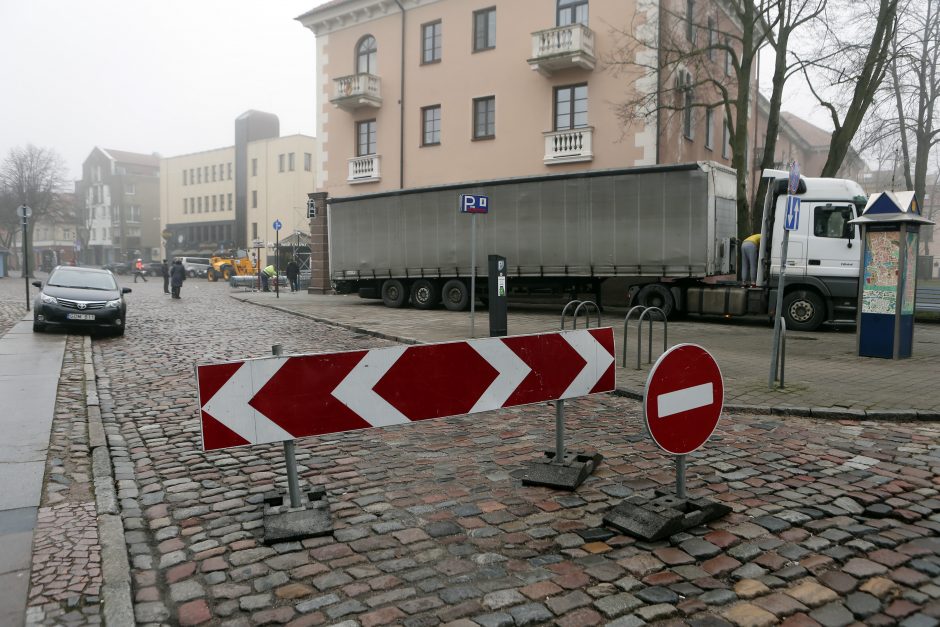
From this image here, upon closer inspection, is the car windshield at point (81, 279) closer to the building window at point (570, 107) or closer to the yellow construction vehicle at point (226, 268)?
the building window at point (570, 107)

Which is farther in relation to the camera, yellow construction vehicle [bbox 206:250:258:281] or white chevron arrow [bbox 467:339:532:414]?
yellow construction vehicle [bbox 206:250:258:281]

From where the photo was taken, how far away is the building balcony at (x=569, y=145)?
23250mm

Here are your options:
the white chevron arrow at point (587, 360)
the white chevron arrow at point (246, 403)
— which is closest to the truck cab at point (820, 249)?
the white chevron arrow at point (587, 360)

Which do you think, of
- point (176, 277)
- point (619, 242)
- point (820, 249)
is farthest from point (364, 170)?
point (820, 249)

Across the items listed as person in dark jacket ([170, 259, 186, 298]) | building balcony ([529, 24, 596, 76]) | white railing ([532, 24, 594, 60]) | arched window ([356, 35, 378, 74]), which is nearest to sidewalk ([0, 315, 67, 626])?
person in dark jacket ([170, 259, 186, 298])

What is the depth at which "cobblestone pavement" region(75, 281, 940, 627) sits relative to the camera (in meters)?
3.35

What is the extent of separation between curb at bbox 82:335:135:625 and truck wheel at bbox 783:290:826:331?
14.0 meters

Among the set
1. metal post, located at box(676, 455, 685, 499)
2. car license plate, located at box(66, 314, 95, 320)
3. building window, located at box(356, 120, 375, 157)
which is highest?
building window, located at box(356, 120, 375, 157)

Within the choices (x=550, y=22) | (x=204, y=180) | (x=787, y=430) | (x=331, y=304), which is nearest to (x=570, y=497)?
(x=787, y=430)

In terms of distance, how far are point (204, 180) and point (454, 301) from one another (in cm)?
6025

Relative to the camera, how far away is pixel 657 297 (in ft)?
59.4

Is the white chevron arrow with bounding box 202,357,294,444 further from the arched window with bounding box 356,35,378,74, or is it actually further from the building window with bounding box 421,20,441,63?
the arched window with bounding box 356,35,378,74

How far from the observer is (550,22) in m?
24.2

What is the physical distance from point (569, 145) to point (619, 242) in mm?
6659
